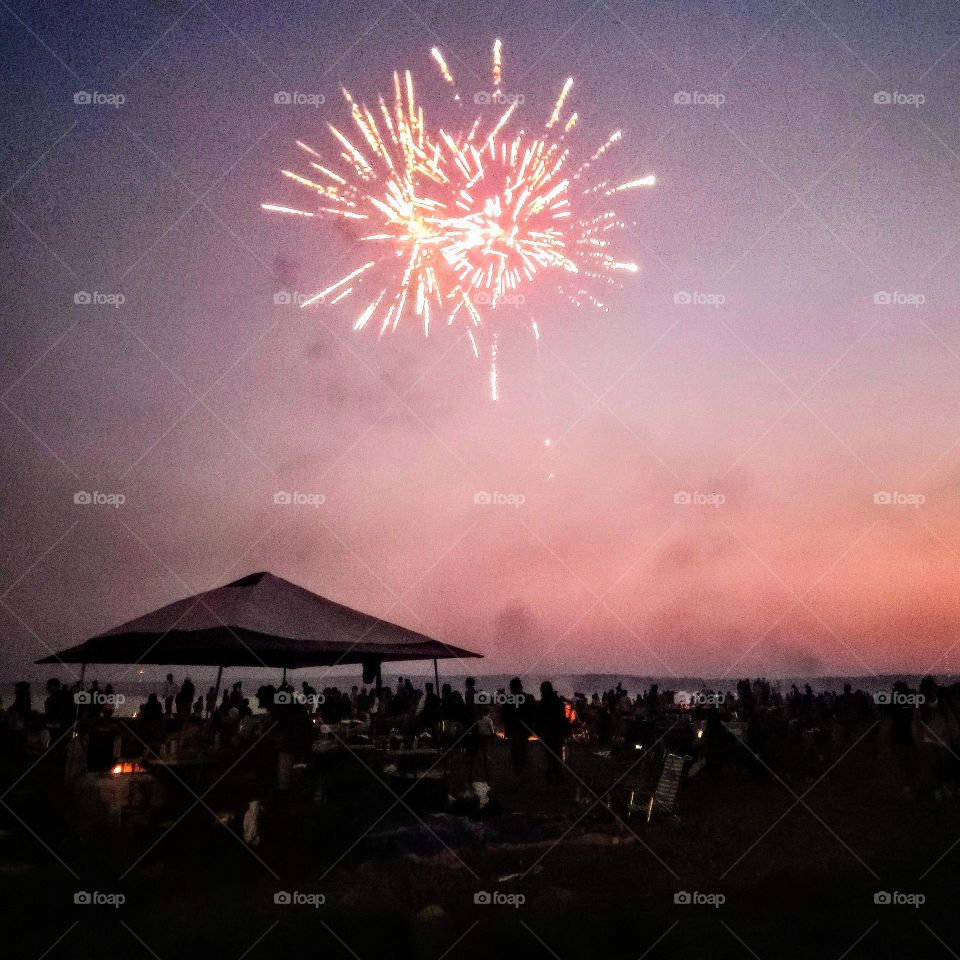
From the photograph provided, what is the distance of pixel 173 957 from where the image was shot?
541cm

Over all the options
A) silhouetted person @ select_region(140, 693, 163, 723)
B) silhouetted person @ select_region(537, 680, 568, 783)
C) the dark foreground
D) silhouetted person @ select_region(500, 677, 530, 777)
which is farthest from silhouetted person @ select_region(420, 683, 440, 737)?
silhouetted person @ select_region(140, 693, 163, 723)

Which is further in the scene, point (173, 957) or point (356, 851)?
point (356, 851)

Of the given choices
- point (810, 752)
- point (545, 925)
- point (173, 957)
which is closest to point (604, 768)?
point (810, 752)

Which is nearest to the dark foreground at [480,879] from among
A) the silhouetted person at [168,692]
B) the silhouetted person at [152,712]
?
the silhouetted person at [152,712]

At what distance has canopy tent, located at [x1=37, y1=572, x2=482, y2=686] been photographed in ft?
26.0

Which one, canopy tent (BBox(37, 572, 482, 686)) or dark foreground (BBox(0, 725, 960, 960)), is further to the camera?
canopy tent (BBox(37, 572, 482, 686))

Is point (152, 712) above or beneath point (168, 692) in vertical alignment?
above

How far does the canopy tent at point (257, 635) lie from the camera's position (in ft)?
26.0

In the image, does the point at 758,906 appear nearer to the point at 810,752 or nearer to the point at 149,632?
the point at 149,632

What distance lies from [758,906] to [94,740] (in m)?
6.27

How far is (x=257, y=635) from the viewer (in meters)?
8.02

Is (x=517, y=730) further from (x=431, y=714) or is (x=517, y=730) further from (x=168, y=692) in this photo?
(x=168, y=692)

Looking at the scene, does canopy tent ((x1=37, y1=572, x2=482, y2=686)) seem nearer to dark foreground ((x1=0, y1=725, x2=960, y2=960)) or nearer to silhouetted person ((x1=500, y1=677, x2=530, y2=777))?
dark foreground ((x1=0, y1=725, x2=960, y2=960))

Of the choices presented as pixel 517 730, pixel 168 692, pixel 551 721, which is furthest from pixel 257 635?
pixel 168 692
